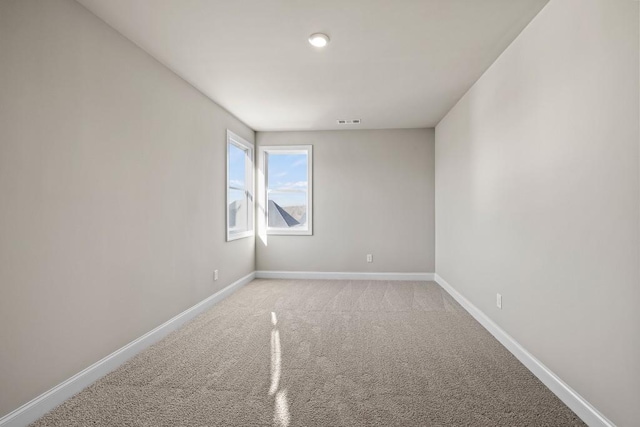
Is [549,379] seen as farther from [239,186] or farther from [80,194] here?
[239,186]

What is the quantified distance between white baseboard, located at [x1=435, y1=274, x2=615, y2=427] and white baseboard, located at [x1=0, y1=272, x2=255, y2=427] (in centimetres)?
285

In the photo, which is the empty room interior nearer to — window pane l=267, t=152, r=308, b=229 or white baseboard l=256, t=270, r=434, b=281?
white baseboard l=256, t=270, r=434, b=281

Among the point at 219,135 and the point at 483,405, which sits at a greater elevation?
the point at 219,135

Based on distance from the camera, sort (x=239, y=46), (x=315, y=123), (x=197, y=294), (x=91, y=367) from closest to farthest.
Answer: (x=91, y=367) → (x=239, y=46) → (x=197, y=294) → (x=315, y=123)

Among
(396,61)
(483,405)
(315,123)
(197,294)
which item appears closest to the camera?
(483,405)

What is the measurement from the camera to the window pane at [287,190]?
19.7 feet

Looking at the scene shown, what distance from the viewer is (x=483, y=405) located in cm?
204

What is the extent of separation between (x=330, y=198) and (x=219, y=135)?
6.83 feet

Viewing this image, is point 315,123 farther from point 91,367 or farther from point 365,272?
point 91,367

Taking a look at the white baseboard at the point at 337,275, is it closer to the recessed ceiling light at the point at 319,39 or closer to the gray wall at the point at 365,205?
the gray wall at the point at 365,205

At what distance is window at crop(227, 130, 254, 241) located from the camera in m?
4.96

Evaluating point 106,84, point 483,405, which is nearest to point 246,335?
point 483,405

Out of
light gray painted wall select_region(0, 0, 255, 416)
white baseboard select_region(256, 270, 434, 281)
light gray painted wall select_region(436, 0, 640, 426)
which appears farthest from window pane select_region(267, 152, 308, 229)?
light gray painted wall select_region(436, 0, 640, 426)

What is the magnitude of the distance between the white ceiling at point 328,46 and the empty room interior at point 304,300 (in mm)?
20
